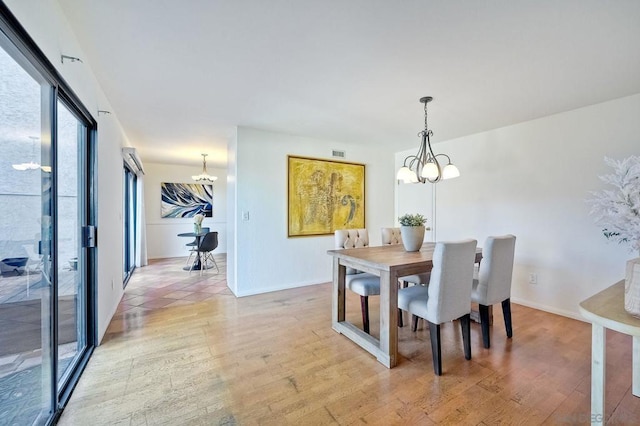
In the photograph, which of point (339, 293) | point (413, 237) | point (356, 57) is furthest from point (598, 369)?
point (356, 57)

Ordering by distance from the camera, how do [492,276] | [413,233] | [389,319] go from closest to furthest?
[389,319], [492,276], [413,233]

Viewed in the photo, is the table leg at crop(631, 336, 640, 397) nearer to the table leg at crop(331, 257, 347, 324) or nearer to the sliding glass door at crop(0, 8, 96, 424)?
the table leg at crop(331, 257, 347, 324)

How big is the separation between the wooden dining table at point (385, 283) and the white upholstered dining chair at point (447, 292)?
210 mm

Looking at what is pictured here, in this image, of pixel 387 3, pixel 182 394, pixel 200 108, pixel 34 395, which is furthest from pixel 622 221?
pixel 200 108

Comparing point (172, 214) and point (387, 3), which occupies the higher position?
point (387, 3)

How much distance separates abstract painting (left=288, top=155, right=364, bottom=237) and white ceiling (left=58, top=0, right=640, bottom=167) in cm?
107

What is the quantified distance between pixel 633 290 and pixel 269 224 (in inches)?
143

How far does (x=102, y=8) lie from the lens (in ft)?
5.20

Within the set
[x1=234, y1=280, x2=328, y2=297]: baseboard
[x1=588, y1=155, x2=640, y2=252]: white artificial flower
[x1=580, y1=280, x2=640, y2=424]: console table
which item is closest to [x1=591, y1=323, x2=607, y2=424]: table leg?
[x1=580, y1=280, x2=640, y2=424]: console table

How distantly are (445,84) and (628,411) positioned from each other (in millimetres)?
2595

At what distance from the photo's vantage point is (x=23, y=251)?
1.32 m

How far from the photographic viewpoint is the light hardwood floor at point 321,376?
1.63m

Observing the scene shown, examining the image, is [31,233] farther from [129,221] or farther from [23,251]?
[129,221]

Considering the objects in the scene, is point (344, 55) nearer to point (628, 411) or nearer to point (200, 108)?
point (200, 108)
